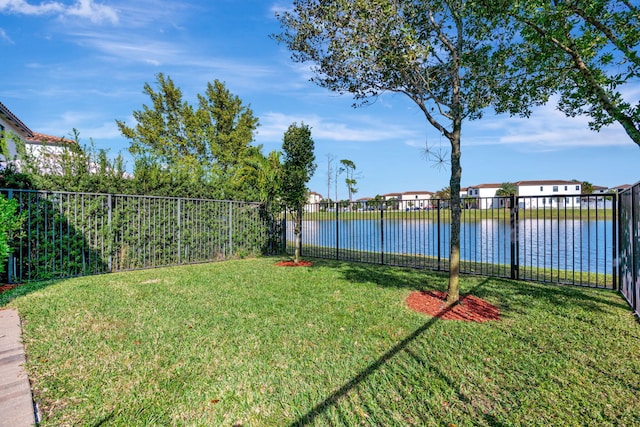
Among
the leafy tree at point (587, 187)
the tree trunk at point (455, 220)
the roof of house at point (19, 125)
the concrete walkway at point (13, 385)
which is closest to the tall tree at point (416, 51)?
the tree trunk at point (455, 220)

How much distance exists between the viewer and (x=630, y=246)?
15.3ft

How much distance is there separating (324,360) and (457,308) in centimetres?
257

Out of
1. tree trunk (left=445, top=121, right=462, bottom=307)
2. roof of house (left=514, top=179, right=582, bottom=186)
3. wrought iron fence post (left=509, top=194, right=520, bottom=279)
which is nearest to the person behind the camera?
tree trunk (left=445, top=121, right=462, bottom=307)

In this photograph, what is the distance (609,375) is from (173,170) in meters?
10.4

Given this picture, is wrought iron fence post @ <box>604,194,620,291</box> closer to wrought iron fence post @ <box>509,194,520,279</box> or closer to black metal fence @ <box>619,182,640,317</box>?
black metal fence @ <box>619,182,640,317</box>

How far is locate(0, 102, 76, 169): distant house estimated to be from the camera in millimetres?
7180

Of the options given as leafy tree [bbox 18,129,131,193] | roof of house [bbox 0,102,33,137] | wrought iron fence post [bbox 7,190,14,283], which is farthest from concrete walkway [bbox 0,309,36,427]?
roof of house [bbox 0,102,33,137]

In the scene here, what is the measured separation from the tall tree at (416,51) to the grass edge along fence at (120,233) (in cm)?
629

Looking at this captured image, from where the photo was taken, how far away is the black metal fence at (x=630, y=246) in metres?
4.26

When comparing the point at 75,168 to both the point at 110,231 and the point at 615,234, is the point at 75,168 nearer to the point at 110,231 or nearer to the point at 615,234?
the point at 110,231

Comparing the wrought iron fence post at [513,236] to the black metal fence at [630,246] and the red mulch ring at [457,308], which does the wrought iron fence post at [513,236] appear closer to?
the black metal fence at [630,246]

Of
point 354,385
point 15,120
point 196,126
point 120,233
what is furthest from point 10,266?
point 196,126

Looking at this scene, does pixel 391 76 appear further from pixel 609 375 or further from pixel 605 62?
pixel 609 375

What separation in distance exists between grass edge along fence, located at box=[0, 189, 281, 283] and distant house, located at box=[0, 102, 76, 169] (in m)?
1.10
